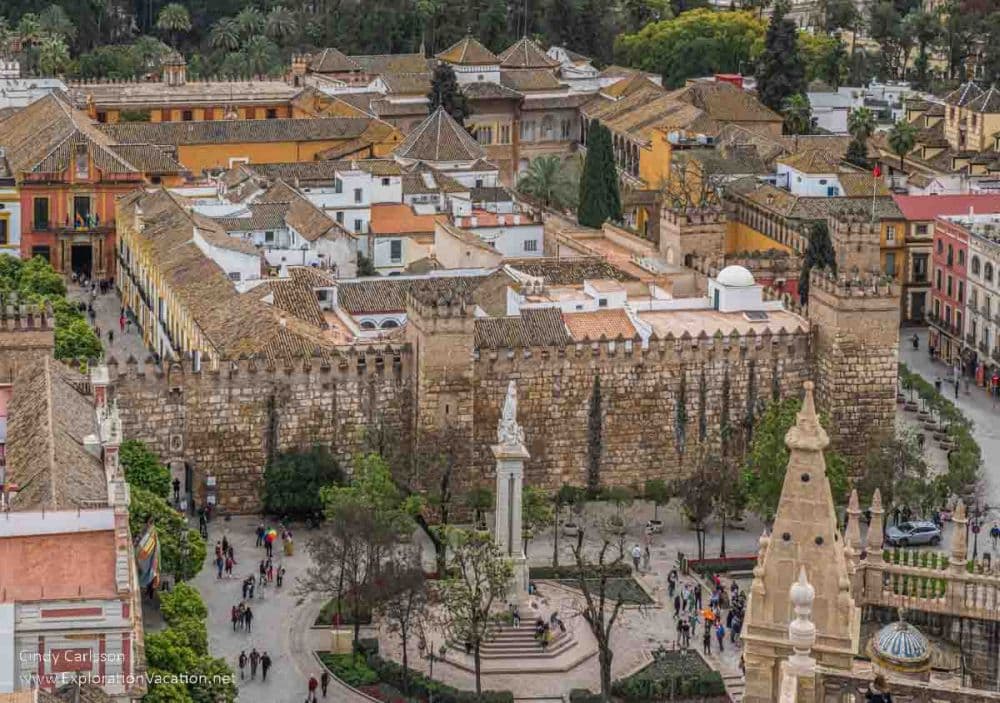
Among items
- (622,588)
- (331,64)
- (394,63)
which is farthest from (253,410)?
(394,63)

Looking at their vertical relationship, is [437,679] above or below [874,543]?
below

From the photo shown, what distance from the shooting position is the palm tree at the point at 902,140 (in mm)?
105062

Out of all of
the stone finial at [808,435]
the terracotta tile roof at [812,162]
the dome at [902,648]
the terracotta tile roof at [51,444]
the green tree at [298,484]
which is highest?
the stone finial at [808,435]

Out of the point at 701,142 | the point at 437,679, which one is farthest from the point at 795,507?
the point at 701,142

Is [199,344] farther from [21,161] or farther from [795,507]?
[795,507]

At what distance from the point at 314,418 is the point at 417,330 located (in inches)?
132

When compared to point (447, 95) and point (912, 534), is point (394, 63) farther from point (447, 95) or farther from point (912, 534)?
point (912, 534)

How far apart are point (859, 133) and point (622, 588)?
53.7 m

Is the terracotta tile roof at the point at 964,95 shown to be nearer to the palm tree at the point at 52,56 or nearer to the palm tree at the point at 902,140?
the palm tree at the point at 902,140

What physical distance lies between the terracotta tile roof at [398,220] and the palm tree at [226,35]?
5382 centimetres

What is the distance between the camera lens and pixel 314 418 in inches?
2515

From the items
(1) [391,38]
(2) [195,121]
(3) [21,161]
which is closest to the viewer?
(3) [21,161]

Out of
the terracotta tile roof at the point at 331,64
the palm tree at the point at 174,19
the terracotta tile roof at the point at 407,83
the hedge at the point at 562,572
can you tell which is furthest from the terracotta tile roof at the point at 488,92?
the hedge at the point at 562,572

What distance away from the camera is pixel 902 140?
345ft
